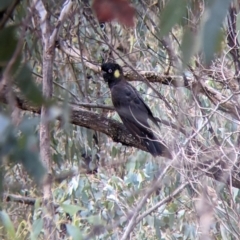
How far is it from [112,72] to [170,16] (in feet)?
11.0

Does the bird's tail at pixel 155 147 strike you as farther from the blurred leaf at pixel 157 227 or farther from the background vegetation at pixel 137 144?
the blurred leaf at pixel 157 227

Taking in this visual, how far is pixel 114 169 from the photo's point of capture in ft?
15.2

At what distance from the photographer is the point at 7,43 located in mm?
660

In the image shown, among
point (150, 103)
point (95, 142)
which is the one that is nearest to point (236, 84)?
point (150, 103)


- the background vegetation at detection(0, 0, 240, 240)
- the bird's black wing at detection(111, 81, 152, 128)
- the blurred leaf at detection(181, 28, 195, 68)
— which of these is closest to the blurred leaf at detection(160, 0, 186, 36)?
the blurred leaf at detection(181, 28, 195, 68)

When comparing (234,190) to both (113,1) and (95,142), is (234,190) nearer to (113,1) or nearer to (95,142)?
(95,142)

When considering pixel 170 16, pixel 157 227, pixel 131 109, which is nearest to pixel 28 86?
pixel 170 16

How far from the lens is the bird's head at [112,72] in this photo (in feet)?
13.1

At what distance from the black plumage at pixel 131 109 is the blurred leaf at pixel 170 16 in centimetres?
234

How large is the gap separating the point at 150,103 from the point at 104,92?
1.49 feet

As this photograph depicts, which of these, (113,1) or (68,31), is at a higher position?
(68,31)

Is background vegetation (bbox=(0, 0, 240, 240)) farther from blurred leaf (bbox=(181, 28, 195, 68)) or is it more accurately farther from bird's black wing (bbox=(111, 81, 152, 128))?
blurred leaf (bbox=(181, 28, 195, 68))

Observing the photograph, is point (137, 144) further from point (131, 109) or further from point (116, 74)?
point (116, 74)

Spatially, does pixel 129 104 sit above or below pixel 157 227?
above
